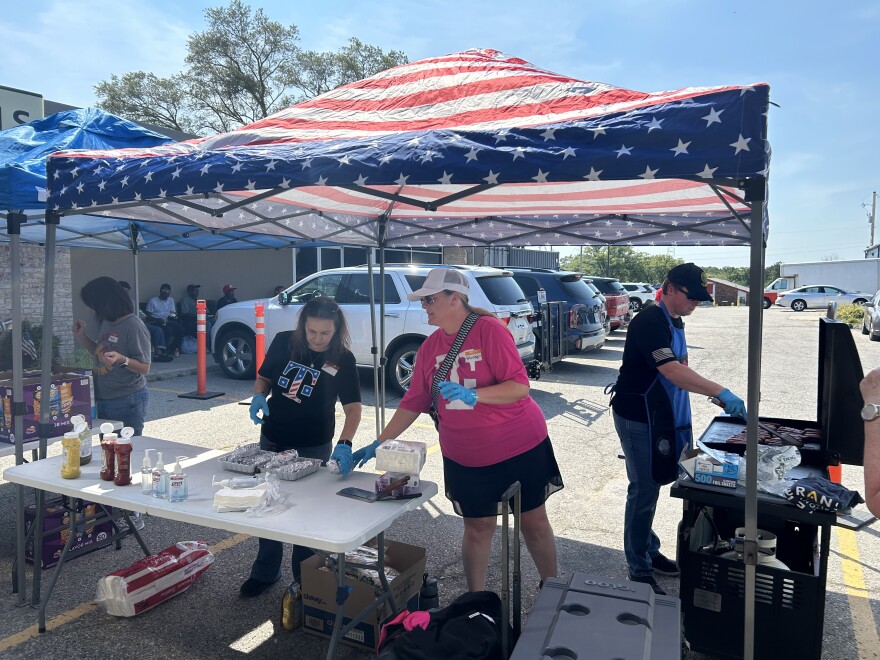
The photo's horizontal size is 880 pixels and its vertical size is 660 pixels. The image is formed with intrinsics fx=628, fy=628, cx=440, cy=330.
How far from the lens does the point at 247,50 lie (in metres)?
30.3

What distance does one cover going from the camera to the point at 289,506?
2.81 m

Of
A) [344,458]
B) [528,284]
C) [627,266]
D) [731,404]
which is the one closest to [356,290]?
[528,284]

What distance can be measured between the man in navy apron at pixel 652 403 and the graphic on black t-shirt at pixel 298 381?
1.74 metres

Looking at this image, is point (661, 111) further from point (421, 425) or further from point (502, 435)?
point (421, 425)

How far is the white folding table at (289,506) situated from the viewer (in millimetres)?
2523

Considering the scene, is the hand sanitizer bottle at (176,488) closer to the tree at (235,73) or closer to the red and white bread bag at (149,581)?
the red and white bread bag at (149,581)

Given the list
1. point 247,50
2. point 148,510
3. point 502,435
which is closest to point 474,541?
point 502,435

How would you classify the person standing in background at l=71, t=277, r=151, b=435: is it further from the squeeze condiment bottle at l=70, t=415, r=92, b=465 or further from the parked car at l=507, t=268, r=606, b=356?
the parked car at l=507, t=268, r=606, b=356

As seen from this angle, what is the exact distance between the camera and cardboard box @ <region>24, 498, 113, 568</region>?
3.88 m

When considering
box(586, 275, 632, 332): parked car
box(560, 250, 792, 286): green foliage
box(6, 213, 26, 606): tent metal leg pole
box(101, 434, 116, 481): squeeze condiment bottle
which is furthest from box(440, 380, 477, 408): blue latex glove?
box(560, 250, 792, 286): green foliage

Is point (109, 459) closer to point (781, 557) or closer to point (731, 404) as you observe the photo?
point (731, 404)

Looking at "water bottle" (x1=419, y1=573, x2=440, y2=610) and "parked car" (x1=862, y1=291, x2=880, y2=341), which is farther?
"parked car" (x1=862, y1=291, x2=880, y2=341)

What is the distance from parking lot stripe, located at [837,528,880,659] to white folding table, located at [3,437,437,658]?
234 centimetres

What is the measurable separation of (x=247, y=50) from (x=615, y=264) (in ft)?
153
